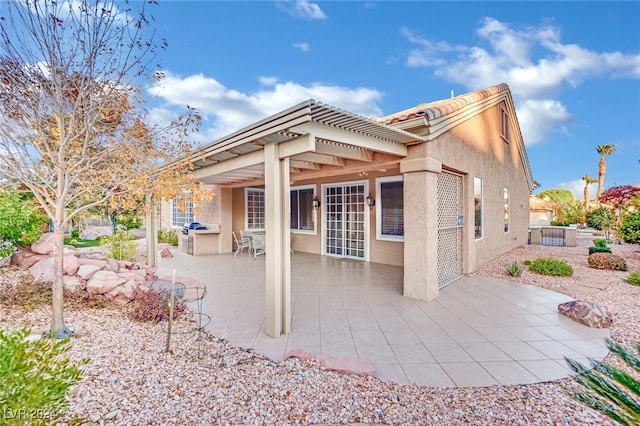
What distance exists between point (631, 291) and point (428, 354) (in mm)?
5755

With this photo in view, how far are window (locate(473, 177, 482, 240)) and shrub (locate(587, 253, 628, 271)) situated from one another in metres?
3.33

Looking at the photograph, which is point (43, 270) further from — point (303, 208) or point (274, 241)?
point (303, 208)

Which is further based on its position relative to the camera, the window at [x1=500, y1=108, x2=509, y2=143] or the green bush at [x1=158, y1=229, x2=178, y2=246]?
the green bush at [x1=158, y1=229, x2=178, y2=246]

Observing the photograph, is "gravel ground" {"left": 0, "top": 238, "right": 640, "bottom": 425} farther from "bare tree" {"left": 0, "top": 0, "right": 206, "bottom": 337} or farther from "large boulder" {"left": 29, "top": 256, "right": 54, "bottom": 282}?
"large boulder" {"left": 29, "top": 256, "right": 54, "bottom": 282}

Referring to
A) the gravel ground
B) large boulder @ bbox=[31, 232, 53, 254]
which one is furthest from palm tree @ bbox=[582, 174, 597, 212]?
large boulder @ bbox=[31, 232, 53, 254]

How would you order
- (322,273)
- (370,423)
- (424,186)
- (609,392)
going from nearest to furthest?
(609,392) → (370,423) → (424,186) → (322,273)

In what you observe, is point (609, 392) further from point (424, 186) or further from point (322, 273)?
point (322, 273)

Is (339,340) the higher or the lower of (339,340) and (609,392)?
the lower

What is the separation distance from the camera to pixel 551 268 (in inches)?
302

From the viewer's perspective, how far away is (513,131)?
40.3 feet

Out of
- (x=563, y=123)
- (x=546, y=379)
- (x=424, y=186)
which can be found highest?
(x=563, y=123)

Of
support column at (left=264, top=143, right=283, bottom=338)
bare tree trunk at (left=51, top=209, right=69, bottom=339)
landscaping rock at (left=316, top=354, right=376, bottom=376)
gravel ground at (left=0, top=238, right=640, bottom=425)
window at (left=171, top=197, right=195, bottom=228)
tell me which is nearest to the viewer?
gravel ground at (left=0, top=238, right=640, bottom=425)

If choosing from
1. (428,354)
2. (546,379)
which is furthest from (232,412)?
(546,379)

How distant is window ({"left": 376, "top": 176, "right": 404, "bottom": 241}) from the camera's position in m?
8.92
